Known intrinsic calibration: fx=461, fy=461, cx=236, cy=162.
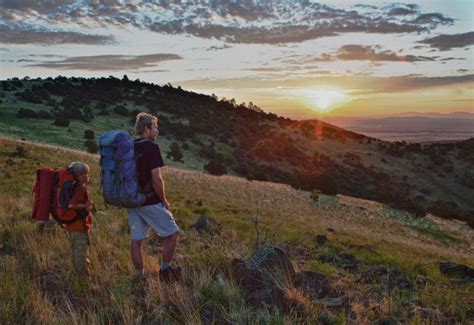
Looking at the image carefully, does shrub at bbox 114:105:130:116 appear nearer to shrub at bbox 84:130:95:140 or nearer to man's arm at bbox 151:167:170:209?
shrub at bbox 84:130:95:140

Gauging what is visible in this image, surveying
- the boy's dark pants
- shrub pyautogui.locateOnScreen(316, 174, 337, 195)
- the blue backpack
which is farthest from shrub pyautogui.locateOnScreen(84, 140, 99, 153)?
the blue backpack

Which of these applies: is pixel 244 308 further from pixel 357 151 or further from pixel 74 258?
pixel 357 151

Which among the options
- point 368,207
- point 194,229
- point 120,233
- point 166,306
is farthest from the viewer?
point 368,207

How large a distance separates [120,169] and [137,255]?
44.6 inches

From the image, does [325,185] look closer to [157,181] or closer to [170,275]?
[170,275]

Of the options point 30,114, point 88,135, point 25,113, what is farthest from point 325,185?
point 25,113

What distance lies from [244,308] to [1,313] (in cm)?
217

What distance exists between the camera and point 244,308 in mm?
4281

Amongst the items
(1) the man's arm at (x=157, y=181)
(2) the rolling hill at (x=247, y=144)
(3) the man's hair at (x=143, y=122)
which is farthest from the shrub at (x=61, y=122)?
(1) the man's arm at (x=157, y=181)

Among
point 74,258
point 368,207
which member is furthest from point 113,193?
point 368,207

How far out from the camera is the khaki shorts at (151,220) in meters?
5.21

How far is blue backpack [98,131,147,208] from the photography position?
4.86m

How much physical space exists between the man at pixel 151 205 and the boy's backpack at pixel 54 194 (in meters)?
0.80

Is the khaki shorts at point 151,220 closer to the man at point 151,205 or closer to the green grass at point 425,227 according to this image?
the man at point 151,205
